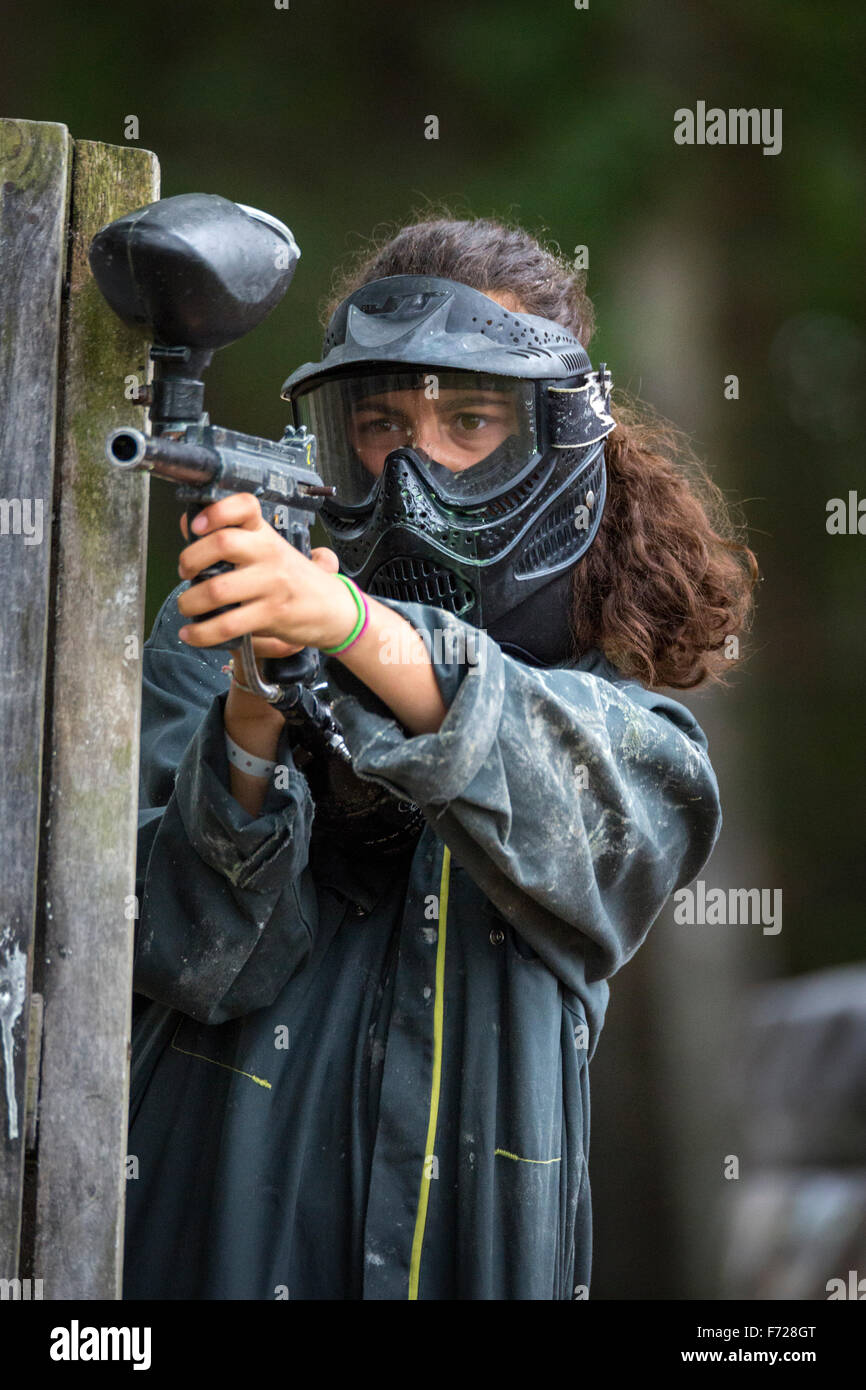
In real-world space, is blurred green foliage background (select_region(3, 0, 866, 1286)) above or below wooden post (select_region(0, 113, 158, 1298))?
above

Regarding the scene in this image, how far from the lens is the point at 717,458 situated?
473cm

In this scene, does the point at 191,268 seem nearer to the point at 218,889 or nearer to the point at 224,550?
the point at 224,550

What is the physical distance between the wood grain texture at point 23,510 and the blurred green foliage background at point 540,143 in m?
2.71

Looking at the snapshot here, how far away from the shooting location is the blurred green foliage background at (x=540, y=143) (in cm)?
446

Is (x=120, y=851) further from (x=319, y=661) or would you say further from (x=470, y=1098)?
(x=470, y=1098)

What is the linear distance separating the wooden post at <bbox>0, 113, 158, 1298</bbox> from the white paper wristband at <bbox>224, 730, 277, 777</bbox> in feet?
0.74

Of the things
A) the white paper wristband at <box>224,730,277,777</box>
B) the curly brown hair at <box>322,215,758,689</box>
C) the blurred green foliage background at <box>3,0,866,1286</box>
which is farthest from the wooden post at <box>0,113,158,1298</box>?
the blurred green foliage background at <box>3,0,866,1286</box>

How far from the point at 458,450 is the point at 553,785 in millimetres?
640

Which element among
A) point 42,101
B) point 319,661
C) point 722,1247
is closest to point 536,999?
point 319,661

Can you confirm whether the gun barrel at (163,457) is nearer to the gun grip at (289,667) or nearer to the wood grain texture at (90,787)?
the wood grain texture at (90,787)

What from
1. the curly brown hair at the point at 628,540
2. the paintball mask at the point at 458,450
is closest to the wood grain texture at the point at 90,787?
the paintball mask at the point at 458,450

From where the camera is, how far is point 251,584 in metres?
1.52

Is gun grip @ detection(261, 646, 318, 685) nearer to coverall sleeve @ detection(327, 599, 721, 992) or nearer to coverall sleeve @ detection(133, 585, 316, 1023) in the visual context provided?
coverall sleeve @ detection(327, 599, 721, 992)

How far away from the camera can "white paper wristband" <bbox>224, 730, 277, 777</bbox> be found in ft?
6.09
